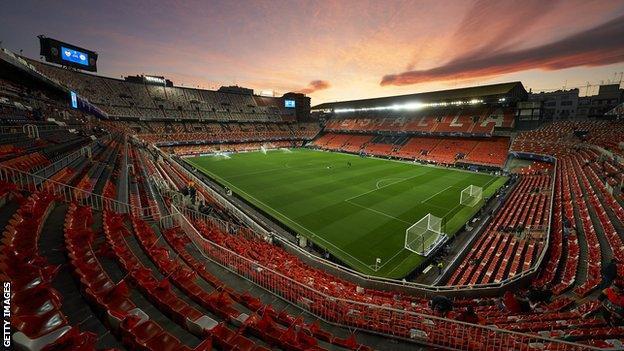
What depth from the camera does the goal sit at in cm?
1586

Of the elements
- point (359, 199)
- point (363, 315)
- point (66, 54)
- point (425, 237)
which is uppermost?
point (66, 54)

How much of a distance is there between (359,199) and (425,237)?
8658 mm

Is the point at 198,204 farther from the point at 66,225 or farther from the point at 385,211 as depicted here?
the point at 385,211

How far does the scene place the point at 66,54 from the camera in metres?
44.0

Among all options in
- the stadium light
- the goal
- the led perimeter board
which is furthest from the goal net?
the led perimeter board

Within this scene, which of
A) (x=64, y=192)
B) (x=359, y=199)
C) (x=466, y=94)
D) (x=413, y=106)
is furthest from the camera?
(x=413, y=106)

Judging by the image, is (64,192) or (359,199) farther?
(359,199)

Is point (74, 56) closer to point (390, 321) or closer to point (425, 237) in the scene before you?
point (425, 237)

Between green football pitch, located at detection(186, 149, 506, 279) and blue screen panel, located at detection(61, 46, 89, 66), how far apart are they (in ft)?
92.9

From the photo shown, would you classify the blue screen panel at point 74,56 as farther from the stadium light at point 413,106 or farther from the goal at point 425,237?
the goal at point 425,237

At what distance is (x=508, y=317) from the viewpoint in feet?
25.9

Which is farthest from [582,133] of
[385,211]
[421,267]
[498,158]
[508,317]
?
[508,317]

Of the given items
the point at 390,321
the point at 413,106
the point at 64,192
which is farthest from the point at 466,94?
the point at 64,192

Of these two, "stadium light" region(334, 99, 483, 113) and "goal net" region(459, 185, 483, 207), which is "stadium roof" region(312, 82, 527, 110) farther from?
"goal net" region(459, 185, 483, 207)
